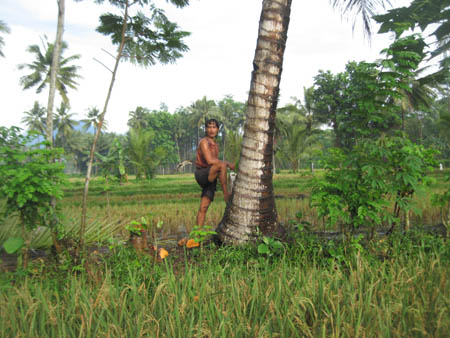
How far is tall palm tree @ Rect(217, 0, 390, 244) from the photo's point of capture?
130 inches

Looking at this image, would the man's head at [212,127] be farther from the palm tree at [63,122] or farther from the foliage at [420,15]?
the palm tree at [63,122]

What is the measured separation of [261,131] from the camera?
10.9ft

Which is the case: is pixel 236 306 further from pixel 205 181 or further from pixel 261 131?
pixel 205 181

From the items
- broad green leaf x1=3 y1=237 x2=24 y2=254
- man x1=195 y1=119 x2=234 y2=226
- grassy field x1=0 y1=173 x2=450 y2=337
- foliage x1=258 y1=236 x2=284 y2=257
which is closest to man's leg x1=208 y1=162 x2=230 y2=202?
man x1=195 y1=119 x2=234 y2=226

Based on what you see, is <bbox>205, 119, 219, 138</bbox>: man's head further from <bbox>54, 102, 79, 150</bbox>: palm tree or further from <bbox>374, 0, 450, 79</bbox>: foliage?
<bbox>54, 102, 79, 150</bbox>: palm tree

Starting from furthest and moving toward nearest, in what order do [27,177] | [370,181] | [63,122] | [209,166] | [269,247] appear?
1. [63,122]
2. [209,166]
3. [269,247]
4. [370,181]
5. [27,177]

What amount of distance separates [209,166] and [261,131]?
1.01 meters

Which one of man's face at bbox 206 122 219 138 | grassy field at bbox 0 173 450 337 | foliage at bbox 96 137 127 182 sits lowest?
grassy field at bbox 0 173 450 337

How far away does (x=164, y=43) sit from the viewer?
12.6ft

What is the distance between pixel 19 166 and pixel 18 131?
1.09 feet

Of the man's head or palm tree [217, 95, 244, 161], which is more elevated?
palm tree [217, 95, 244, 161]

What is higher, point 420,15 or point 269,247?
point 420,15

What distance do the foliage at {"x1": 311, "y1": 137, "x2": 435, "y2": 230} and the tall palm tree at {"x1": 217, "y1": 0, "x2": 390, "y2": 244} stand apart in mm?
628

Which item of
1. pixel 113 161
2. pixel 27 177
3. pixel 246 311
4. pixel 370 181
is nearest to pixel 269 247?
pixel 370 181
